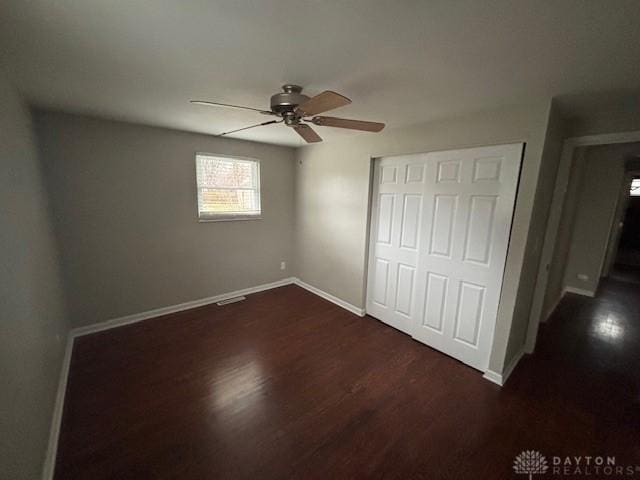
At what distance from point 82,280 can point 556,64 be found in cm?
438

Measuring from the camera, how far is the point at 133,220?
2957 mm

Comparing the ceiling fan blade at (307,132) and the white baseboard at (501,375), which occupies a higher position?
the ceiling fan blade at (307,132)

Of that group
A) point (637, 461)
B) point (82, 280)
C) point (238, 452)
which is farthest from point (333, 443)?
point (82, 280)

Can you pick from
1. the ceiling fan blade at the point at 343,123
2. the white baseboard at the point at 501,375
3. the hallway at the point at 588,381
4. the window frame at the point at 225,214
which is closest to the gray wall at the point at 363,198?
the white baseboard at the point at 501,375

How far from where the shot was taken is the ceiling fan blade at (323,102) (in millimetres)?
1286

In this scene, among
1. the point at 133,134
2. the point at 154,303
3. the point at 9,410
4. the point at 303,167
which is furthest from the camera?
the point at 303,167

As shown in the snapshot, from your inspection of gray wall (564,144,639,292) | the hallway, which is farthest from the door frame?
gray wall (564,144,639,292)

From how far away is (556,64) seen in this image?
1367mm

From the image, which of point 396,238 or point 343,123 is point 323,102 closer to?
point 343,123

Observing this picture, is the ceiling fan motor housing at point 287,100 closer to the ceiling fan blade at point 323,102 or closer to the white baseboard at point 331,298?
the ceiling fan blade at point 323,102

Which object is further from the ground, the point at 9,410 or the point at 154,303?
the point at 9,410

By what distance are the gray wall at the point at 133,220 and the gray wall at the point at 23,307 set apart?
425 millimetres

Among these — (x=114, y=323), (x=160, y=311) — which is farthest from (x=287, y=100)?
(x=114, y=323)

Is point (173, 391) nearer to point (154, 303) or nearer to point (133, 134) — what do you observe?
point (154, 303)
